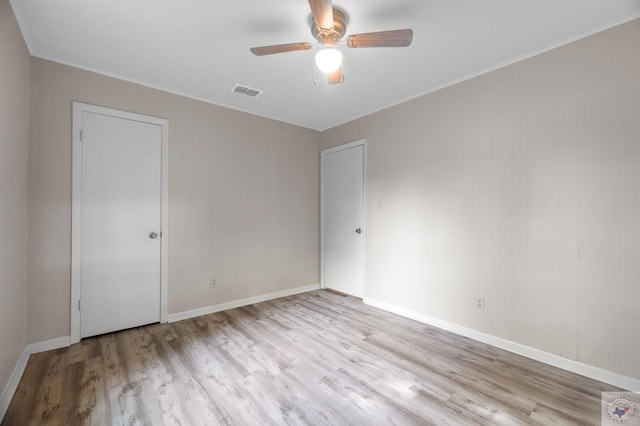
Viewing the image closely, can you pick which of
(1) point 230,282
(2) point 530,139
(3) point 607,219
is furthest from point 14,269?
(3) point 607,219

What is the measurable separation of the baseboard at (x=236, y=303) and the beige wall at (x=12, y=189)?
4.00 ft

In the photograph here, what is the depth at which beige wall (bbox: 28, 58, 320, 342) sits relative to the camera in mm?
2447

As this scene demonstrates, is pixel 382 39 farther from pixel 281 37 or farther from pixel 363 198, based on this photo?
pixel 363 198

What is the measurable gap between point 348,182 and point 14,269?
133 inches

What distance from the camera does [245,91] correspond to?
10.3 feet

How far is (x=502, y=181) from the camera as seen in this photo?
100 inches

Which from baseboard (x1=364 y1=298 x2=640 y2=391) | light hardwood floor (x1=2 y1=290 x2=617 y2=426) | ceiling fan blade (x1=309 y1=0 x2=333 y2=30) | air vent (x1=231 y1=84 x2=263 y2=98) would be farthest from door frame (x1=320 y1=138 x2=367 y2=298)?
ceiling fan blade (x1=309 y1=0 x2=333 y2=30)

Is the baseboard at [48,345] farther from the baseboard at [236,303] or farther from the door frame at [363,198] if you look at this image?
the door frame at [363,198]

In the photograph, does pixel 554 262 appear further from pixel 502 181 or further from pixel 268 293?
pixel 268 293

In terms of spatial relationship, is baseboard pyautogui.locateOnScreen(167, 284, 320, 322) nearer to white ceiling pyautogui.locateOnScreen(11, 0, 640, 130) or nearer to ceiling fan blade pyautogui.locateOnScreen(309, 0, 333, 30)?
white ceiling pyautogui.locateOnScreen(11, 0, 640, 130)

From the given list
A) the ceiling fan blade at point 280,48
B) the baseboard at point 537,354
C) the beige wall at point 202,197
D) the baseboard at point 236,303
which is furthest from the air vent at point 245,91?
the baseboard at point 537,354

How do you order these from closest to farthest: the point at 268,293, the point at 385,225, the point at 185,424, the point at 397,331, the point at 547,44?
the point at 185,424
the point at 547,44
the point at 397,331
the point at 385,225
the point at 268,293

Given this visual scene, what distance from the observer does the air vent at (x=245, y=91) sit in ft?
→ 9.94

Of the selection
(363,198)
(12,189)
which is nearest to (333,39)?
(363,198)
